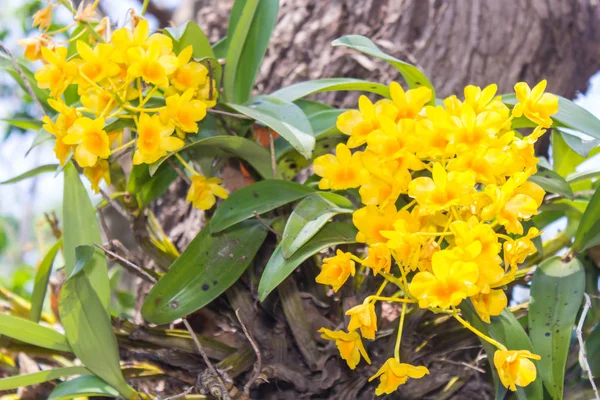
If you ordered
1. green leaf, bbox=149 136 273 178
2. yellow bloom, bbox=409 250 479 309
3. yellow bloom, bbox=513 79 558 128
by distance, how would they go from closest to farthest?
yellow bloom, bbox=409 250 479 309 → yellow bloom, bbox=513 79 558 128 → green leaf, bbox=149 136 273 178

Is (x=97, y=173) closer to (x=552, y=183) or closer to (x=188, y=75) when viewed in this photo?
(x=188, y=75)

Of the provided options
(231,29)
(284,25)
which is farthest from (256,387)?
(284,25)

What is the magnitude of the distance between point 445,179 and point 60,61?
44 centimetres

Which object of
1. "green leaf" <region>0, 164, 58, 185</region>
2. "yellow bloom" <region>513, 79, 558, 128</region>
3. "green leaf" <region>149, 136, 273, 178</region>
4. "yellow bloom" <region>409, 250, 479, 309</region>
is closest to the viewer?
"yellow bloom" <region>409, 250, 479, 309</region>

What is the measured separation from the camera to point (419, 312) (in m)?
0.68

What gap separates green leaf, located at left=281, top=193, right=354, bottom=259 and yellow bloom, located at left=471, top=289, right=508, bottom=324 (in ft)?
0.53

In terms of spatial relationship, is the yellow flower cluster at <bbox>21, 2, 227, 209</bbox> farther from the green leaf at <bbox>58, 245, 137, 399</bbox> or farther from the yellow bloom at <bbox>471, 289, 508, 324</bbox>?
the yellow bloom at <bbox>471, 289, 508, 324</bbox>

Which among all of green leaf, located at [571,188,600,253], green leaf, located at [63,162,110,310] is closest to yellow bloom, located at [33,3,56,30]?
green leaf, located at [63,162,110,310]

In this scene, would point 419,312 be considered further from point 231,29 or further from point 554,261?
point 231,29

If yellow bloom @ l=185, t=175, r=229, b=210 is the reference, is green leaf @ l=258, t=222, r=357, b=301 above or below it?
below

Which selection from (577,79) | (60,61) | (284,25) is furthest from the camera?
(577,79)

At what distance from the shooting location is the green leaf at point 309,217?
571 mm

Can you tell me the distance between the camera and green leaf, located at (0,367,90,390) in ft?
2.21

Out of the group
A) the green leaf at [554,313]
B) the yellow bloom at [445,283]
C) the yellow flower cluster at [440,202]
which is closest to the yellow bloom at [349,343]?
the yellow flower cluster at [440,202]
